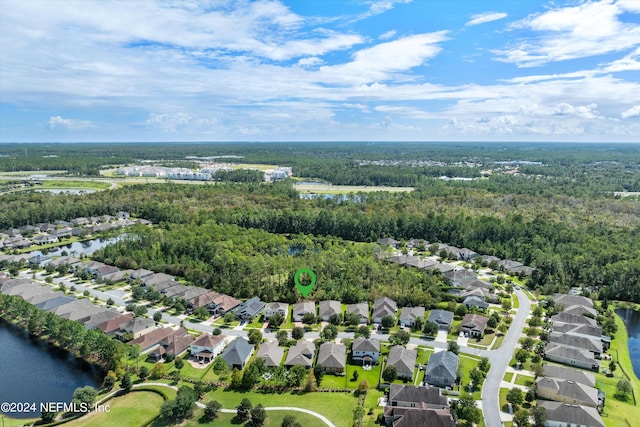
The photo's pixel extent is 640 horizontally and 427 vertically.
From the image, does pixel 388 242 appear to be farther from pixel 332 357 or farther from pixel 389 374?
pixel 389 374

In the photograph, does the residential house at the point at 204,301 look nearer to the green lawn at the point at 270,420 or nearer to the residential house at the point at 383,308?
the green lawn at the point at 270,420

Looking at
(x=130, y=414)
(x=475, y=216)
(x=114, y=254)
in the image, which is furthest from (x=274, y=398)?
(x=475, y=216)

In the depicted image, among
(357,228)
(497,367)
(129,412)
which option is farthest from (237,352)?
(357,228)

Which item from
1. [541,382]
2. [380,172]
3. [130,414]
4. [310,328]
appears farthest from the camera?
[380,172]

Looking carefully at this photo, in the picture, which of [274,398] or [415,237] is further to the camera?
[415,237]

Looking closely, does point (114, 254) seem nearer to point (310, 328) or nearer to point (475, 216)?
point (310, 328)

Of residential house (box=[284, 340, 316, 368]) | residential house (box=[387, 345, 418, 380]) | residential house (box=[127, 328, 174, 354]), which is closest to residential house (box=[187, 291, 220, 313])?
residential house (box=[127, 328, 174, 354])
